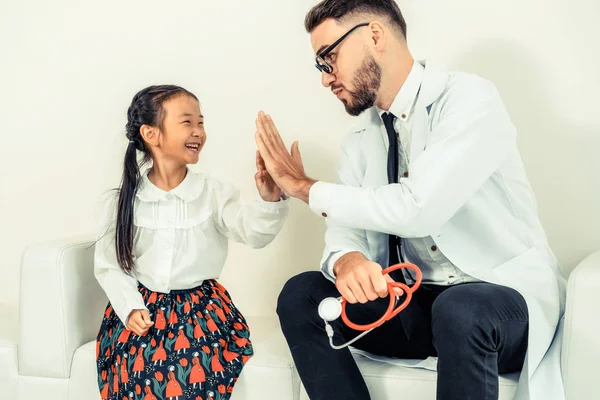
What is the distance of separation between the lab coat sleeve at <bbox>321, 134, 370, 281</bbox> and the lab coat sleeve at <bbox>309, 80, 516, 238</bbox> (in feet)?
0.25

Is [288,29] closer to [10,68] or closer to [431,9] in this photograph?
[431,9]

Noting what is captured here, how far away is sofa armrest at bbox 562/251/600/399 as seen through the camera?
53.4 inches

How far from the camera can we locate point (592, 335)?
1362 millimetres

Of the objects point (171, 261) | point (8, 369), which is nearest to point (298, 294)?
point (171, 261)

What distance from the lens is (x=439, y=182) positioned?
142 cm

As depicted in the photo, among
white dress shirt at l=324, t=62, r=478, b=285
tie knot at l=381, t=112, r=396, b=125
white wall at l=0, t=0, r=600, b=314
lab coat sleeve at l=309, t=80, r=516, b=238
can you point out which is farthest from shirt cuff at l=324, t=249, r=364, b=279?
white wall at l=0, t=0, r=600, b=314

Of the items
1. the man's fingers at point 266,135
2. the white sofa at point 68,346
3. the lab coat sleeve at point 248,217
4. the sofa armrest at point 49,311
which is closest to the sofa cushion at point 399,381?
the white sofa at point 68,346

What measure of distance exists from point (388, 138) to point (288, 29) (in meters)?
0.71

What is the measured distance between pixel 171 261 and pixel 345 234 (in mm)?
484

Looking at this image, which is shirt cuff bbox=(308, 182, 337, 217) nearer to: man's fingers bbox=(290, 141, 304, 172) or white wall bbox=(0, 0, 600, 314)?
man's fingers bbox=(290, 141, 304, 172)

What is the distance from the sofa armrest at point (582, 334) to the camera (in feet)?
4.45

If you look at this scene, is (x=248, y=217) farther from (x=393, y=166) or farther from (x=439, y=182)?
(x=439, y=182)

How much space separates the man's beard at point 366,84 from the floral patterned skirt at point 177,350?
645 mm

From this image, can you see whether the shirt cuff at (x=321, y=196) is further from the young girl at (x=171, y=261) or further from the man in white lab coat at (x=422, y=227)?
the young girl at (x=171, y=261)
